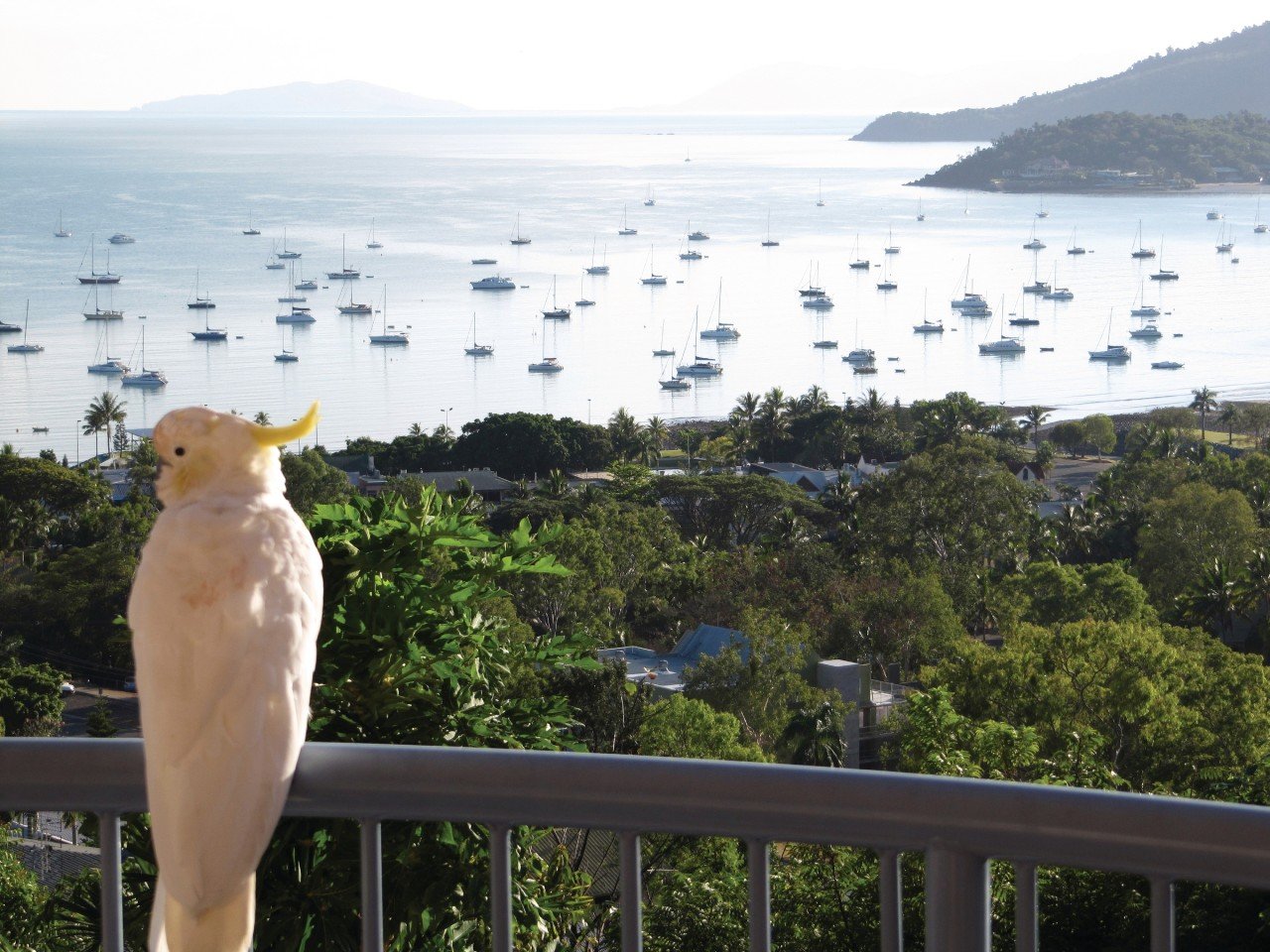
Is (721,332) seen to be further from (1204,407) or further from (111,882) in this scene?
(111,882)

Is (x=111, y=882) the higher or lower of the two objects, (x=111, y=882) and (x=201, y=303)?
the higher

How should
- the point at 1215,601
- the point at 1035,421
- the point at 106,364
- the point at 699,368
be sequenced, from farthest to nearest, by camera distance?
the point at 699,368, the point at 106,364, the point at 1035,421, the point at 1215,601

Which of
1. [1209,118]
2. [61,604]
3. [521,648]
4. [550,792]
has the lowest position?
[61,604]

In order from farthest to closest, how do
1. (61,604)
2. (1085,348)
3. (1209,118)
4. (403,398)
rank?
(1209,118) → (1085,348) → (403,398) → (61,604)

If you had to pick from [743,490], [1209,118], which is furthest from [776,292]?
[1209,118]

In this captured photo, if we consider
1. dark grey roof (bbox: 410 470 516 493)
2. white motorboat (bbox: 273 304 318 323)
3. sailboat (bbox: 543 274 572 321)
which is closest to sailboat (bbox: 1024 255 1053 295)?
sailboat (bbox: 543 274 572 321)

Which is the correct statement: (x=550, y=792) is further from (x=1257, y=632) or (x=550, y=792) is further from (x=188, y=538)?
(x=1257, y=632)

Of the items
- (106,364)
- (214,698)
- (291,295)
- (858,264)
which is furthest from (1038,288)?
(214,698)
